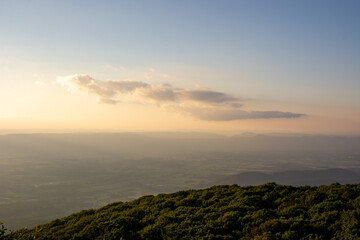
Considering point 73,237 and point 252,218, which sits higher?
point 252,218

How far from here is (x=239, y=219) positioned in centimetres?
1524

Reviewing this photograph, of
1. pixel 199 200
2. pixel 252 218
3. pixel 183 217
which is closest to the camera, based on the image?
pixel 252 218

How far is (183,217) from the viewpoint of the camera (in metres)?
16.9

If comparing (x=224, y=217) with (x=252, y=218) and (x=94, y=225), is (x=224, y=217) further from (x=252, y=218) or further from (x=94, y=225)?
(x=94, y=225)

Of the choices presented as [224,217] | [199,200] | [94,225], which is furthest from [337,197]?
[94,225]

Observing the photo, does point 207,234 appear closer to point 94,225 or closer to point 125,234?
point 125,234

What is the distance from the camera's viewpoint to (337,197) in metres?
17.4

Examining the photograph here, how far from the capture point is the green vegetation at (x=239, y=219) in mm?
13039

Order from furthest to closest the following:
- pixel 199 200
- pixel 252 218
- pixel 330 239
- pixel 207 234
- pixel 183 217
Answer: pixel 199 200
pixel 183 217
pixel 252 218
pixel 207 234
pixel 330 239

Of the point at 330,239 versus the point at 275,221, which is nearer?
the point at 330,239

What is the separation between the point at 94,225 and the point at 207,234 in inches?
373

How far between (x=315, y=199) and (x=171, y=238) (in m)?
12.2

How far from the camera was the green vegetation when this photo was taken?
1304 centimetres

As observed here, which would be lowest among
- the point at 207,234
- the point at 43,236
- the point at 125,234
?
the point at 43,236
